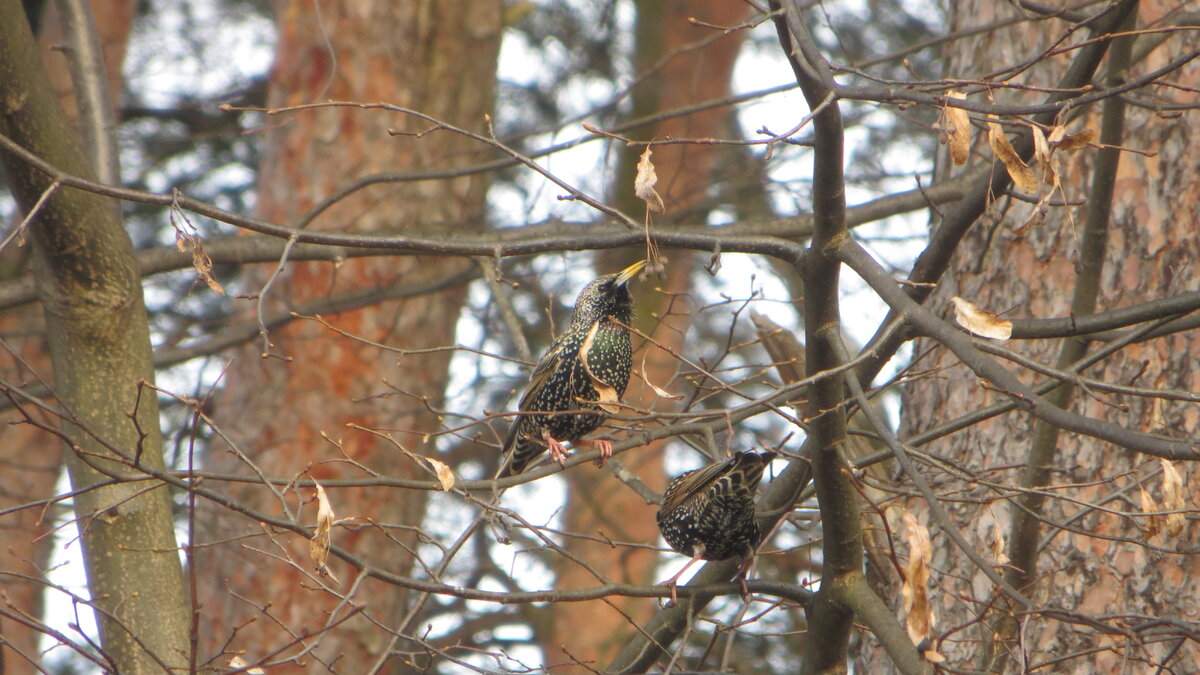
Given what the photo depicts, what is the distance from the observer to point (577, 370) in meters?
4.31

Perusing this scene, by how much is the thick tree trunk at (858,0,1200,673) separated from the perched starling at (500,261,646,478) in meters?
1.12

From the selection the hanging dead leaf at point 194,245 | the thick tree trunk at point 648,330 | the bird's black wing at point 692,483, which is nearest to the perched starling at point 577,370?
the bird's black wing at point 692,483

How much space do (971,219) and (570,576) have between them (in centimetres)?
727

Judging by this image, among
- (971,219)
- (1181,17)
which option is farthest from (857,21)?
(971,219)

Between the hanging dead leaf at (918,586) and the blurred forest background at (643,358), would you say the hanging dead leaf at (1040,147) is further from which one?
the hanging dead leaf at (918,586)

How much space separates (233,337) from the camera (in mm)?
5113

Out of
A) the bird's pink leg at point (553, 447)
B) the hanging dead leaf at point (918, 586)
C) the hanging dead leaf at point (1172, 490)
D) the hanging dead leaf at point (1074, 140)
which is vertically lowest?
the hanging dead leaf at point (918, 586)

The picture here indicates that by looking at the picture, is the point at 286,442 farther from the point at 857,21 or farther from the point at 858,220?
the point at 857,21

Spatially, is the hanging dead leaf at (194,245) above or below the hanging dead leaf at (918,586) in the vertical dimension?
above

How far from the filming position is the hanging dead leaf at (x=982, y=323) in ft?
6.56

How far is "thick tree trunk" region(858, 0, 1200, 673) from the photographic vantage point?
12.5ft

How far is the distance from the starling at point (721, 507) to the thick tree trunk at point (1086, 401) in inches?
22.8

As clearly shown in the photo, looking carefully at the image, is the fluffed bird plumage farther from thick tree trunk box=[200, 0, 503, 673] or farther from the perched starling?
thick tree trunk box=[200, 0, 503, 673]

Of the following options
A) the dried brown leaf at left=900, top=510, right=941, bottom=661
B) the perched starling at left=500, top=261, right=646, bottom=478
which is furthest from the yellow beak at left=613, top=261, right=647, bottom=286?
the dried brown leaf at left=900, top=510, right=941, bottom=661
